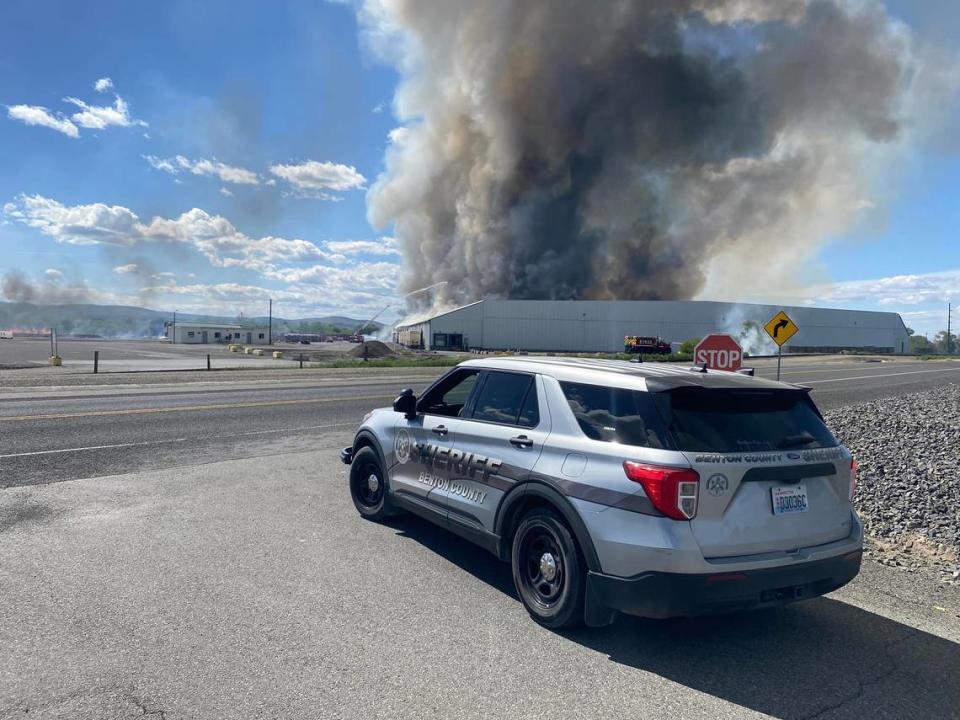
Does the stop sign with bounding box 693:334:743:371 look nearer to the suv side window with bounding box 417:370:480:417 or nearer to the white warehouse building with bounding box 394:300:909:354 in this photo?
→ the suv side window with bounding box 417:370:480:417

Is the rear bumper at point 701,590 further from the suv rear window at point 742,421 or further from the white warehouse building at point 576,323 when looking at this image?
the white warehouse building at point 576,323

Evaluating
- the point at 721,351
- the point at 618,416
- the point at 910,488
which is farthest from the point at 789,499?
the point at 721,351

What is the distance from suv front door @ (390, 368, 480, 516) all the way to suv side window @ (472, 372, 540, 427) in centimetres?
19

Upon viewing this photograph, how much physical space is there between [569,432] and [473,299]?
95.7 meters

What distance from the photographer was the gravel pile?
5734mm

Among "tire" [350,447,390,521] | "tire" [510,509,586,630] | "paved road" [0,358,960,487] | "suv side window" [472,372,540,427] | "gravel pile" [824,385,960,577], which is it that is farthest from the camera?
"paved road" [0,358,960,487]

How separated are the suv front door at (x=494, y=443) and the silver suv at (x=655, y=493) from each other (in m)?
0.01

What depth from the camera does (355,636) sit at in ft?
12.7

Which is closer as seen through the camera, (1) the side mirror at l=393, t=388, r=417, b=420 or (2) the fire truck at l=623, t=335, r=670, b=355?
(1) the side mirror at l=393, t=388, r=417, b=420

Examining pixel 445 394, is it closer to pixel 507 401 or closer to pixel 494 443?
pixel 507 401

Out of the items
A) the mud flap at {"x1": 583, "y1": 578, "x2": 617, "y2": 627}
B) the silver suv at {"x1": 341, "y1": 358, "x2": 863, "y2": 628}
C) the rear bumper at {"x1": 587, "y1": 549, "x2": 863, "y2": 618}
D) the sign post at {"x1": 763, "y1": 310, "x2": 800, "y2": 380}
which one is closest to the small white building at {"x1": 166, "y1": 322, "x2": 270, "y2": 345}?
the sign post at {"x1": 763, "y1": 310, "x2": 800, "y2": 380}

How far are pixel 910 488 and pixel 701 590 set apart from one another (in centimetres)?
473

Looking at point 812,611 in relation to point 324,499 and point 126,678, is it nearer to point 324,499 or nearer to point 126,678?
point 126,678

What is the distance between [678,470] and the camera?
3527 mm
